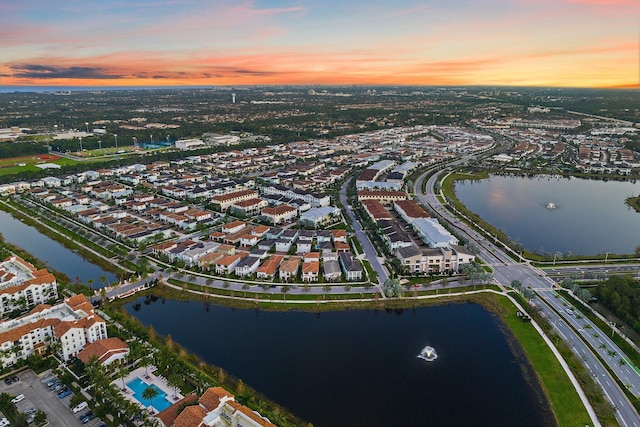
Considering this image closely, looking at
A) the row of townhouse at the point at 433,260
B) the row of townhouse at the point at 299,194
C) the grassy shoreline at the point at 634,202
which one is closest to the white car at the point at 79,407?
the row of townhouse at the point at 433,260

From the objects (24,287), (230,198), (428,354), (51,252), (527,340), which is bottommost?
(51,252)

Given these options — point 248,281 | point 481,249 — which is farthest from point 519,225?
point 248,281

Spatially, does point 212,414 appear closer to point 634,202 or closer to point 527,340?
point 527,340

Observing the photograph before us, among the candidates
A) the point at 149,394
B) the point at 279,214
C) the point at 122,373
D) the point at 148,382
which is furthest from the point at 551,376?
the point at 279,214

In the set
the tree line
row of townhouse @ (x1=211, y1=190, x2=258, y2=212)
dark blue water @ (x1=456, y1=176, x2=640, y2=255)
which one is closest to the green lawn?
the tree line

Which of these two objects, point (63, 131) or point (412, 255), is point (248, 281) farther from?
point (63, 131)

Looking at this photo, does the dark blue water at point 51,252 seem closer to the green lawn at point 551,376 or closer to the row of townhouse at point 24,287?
the row of townhouse at point 24,287
